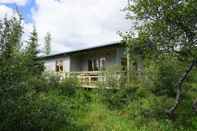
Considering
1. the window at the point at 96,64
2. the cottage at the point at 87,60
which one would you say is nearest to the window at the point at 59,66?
the cottage at the point at 87,60

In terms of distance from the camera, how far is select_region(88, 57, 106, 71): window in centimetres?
2431

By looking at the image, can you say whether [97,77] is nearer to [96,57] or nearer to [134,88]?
[134,88]

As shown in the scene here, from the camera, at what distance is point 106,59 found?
23953 mm

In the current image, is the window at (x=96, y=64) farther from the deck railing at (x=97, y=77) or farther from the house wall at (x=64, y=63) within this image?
the deck railing at (x=97, y=77)

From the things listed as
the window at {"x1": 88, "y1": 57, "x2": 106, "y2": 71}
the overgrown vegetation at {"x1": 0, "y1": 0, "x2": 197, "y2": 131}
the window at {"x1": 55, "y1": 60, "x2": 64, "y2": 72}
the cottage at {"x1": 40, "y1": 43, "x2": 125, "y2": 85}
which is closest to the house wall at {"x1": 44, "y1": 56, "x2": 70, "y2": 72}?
the cottage at {"x1": 40, "y1": 43, "x2": 125, "y2": 85}

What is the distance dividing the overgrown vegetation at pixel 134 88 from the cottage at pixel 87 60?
4.57m

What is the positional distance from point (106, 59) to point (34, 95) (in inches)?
498

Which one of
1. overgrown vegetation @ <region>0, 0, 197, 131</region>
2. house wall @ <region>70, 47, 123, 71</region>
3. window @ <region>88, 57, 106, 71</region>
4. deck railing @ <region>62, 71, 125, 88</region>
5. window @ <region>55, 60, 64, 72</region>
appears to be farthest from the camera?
window @ <region>55, 60, 64, 72</region>

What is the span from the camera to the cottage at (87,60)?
21.8 m

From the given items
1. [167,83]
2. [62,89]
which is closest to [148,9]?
[167,83]

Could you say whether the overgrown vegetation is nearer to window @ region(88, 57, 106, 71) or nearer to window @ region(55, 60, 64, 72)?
window @ region(88, 57, 106, 71)

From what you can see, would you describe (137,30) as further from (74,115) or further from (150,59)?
(74,115)

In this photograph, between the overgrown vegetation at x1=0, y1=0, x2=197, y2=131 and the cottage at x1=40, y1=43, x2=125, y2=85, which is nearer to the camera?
the overgrown vegetation at x1=0, y1=0, x2=197, y2=131

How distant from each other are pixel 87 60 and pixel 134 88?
10672 millimetres
